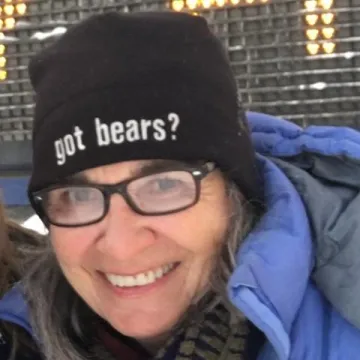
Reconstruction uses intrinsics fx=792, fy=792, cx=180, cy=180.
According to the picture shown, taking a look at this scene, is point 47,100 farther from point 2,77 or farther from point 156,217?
point 2,77

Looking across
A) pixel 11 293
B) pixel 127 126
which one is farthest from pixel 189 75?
pixel 11 293

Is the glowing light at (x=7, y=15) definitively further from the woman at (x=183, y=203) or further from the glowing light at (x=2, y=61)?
the woman at (x=183, y=203)

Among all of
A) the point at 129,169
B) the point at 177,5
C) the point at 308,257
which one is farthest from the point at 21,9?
the point at 308,257

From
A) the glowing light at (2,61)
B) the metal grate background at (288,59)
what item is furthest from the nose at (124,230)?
the glowing light at (2,61)

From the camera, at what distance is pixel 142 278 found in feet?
3.01

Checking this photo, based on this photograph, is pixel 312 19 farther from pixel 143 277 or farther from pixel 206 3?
pixel 143 277

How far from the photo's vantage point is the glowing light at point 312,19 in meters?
1.80

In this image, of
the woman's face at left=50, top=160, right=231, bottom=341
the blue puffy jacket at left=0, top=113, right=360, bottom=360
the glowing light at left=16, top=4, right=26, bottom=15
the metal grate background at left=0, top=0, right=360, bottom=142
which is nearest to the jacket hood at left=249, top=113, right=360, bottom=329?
the blue puffy jacket at left=0, top=113, right=360, bottom=360

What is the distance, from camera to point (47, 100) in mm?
910

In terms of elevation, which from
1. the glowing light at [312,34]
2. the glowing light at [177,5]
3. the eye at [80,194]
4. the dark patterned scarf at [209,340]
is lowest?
the dark patterned scarf at [209,340]

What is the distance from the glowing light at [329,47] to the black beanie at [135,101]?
0.93m

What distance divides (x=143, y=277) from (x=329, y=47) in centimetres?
105

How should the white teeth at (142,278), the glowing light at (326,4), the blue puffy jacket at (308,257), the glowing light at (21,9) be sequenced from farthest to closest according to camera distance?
the glowing light at (21,9) < the glowing light at (326,4) < the white teeth at (142,278) < the blue puffy jacket at (308,257)

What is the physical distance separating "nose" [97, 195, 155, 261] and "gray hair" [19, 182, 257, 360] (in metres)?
0.11
